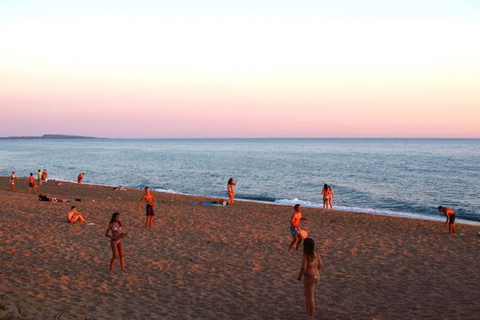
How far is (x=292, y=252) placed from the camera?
12.5 metres

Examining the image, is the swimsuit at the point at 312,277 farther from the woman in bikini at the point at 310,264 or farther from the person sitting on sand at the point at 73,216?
the person sitting on sand at the point at 73,216

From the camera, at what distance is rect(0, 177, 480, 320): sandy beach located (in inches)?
312

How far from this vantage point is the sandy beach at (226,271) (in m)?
7.91

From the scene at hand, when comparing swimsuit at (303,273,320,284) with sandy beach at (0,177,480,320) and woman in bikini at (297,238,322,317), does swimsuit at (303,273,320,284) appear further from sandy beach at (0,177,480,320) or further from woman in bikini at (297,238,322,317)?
sandy beach at (0,177,480,320)

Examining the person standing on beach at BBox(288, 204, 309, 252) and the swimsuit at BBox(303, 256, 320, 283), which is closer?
the swimsuit at BBox(303, 256, 320, 283)

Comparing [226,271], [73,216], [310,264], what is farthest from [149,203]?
[310,264]

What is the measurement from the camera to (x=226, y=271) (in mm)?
10516

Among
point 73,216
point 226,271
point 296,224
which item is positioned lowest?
point 226,271

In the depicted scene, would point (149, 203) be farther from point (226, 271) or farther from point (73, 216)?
point (226, 271)

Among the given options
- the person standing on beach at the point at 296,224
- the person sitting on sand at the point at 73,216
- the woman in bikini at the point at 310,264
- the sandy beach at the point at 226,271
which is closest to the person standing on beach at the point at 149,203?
the sandy beach at the point at 226,271

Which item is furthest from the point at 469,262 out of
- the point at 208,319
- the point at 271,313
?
the point at 208,319

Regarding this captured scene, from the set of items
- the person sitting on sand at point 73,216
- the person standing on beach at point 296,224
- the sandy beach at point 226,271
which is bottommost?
the sandy beach at point 226,271

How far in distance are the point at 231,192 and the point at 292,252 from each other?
36.8ft

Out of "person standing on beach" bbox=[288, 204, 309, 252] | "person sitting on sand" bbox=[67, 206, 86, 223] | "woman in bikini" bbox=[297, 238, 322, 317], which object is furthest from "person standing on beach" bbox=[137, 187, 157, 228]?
"woman in bikini" bbox=[297, 238, 322, 317]
